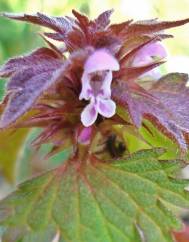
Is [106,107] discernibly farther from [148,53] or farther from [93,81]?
[148,53]

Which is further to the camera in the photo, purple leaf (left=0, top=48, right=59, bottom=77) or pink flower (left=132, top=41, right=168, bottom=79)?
pink flower (left=132, top=41, right=168, bottom=79)

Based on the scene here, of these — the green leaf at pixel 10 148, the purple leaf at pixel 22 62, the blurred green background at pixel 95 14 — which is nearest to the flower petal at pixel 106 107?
the purple leaf at pixel 22 62

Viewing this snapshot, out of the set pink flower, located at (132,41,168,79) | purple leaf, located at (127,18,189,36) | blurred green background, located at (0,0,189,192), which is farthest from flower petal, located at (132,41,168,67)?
blurred green background, located at (0,0,189,192)

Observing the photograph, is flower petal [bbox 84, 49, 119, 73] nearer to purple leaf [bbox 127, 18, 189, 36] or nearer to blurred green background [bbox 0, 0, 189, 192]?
purple leaf [bbox 127, 18, 189, 36]

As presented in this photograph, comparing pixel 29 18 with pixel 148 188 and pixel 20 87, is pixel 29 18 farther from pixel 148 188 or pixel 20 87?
pixel 148 188

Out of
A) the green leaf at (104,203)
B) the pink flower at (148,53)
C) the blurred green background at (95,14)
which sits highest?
the blurred green background at (95,14)

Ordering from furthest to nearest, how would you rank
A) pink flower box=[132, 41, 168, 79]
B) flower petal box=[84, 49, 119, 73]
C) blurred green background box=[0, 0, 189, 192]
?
blurred green background box=[0, 0, 189, 192]
pink flower box=[132, 41, 168, 79]
flower petal box=[84, 49, 119, 73]

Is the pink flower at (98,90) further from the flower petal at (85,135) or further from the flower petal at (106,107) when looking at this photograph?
the flower petal at (85,135)

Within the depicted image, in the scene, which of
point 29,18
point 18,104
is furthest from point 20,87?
point 29,18
